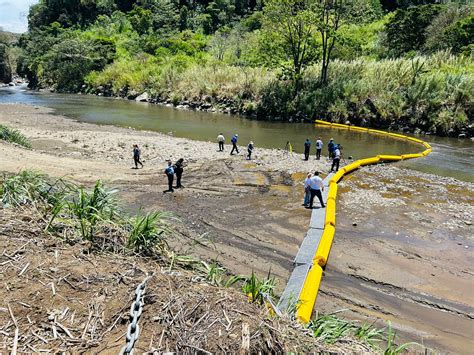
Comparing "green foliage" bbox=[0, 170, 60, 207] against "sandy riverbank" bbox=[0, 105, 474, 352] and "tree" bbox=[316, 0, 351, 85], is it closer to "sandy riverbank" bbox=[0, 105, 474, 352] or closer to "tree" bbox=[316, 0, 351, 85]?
"sandy riverbank" bbox=[0, 105, 474, 352]

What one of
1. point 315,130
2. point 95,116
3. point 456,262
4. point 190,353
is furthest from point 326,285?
point 95,116

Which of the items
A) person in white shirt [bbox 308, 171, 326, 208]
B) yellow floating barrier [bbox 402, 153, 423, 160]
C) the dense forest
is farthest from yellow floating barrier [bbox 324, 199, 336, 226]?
the dense forest

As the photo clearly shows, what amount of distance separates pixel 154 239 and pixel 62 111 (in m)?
39.9

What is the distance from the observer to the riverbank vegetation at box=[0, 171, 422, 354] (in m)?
4.68

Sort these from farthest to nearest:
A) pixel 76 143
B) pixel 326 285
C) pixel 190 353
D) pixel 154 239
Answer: pixel 76 143, pixel 326 285, pixel 154 239, pixel 190 353

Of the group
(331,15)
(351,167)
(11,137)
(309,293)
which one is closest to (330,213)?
(309,293)

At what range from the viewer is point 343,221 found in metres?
13.3

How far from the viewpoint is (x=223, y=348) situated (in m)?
3.89

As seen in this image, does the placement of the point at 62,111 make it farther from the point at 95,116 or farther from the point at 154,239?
the point at 154,239

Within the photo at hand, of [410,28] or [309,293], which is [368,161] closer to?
[309,293]

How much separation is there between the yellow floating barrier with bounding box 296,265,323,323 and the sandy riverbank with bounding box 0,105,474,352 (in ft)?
0.83

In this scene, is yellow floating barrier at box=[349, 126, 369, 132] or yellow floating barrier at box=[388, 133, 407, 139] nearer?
yellow floating barrier at box=[388, 133, 407, 139]

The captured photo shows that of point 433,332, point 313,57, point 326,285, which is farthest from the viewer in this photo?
point 313,57

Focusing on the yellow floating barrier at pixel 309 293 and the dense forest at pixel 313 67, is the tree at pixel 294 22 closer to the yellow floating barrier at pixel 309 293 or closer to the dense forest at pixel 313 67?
the dense forest at pixel 313 67
